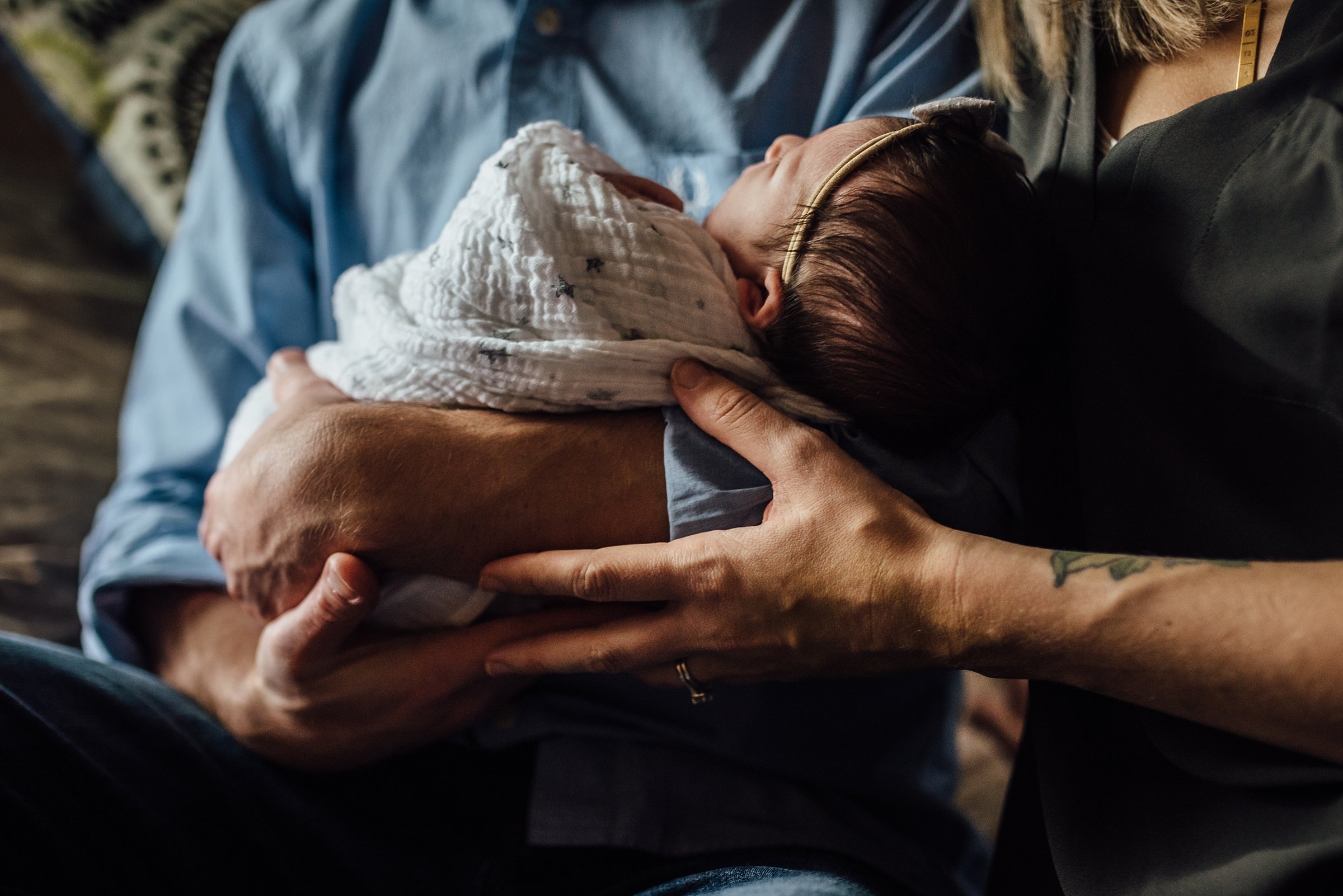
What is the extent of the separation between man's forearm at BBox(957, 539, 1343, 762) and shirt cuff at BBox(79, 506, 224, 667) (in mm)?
903

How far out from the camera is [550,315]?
789 millimetres

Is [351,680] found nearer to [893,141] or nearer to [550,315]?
[550,315]

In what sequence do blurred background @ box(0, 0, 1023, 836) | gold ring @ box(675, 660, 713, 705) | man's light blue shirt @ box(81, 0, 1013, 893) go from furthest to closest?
blurred background @ box(0, 0, 1023, 836) → man's light blue shirt @ box(81, 0, 1013, 893) → gold ring @ box(675, 660, 713, 705)

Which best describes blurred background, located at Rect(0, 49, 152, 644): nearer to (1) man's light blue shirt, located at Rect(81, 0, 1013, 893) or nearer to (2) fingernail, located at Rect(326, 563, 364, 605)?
(1) man's light blue shirt, located at Rect(81, 0, 1013, 893)

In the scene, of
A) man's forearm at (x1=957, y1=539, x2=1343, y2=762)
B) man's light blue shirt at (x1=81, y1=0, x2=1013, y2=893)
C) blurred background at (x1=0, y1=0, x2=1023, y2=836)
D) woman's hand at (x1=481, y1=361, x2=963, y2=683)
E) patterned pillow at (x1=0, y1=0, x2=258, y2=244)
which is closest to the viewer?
man's forearm at (x1=957, y1=539, x2=1343, y2=762)

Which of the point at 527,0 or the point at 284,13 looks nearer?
the point at 527,0

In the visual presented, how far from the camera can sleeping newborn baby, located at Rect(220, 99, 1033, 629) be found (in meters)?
0.77

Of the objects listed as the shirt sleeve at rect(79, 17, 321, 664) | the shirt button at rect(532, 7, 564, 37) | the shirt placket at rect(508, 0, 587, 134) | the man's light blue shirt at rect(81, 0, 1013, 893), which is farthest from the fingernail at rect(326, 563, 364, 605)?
the shirt button at rect(532, 7, 564, 37)

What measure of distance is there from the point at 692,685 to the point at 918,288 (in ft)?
1.43

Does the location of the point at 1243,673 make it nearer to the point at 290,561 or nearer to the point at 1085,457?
the point at 1085,457

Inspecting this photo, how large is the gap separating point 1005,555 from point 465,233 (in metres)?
0.58

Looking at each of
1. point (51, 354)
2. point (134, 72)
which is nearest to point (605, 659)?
point (51, 354)

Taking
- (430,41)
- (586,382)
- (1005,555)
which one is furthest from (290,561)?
(430,41)

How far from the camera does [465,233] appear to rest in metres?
0.81
